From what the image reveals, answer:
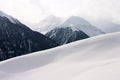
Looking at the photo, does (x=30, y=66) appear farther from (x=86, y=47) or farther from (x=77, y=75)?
(x=77, y=75)

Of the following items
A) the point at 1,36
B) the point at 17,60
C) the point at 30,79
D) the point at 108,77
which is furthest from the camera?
the point at 1,36

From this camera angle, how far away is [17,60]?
1867 cm

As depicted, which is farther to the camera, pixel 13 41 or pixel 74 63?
pixel 13 41

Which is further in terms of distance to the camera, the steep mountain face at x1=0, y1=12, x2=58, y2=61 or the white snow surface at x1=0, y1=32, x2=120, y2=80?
the steep mountain face at x1=0, y1=12, x2=58, y2=61

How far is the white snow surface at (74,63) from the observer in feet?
43.0

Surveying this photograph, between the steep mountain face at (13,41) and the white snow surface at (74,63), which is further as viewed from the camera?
the steep mountain face at (13,41)

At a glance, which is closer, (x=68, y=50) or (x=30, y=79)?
(x=30, y=79)

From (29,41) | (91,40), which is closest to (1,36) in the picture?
(29,41)

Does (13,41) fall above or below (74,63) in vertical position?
below

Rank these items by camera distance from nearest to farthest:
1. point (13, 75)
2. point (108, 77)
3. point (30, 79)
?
point (108, 77), point (30, 79), point (13, 75)

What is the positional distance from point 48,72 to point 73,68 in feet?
4.27

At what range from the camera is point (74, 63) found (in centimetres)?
1617

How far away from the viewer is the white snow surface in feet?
43.0

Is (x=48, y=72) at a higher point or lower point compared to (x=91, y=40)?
lower
